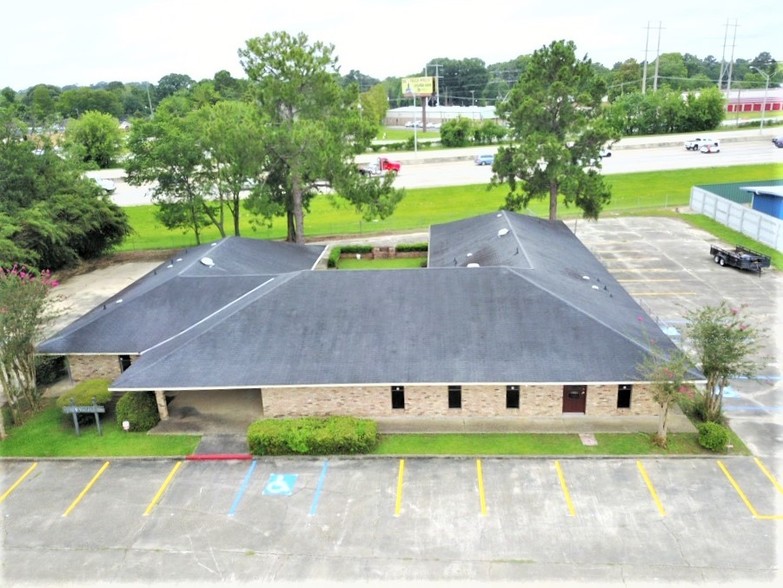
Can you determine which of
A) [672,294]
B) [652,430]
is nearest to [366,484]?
[652,430]

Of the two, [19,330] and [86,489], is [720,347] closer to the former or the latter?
[86,489]

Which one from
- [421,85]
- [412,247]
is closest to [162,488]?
[412,247]

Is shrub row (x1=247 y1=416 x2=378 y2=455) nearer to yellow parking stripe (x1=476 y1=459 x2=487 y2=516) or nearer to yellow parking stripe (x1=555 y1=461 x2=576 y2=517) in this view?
yellow parking stripe (x1=476 y1=459 x2=487 y2=516)

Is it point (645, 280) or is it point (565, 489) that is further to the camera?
point (645, 280)

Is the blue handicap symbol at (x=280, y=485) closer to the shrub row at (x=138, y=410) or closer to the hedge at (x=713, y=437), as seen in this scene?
the shrub row at (x=138, y=410)

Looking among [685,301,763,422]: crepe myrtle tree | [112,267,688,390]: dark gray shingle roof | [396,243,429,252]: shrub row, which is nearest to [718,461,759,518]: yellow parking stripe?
[685,301,763,422]: crepe myrtle tree

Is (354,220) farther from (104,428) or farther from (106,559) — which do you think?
(106,559)

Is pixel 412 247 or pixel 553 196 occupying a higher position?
pixel 553 196
